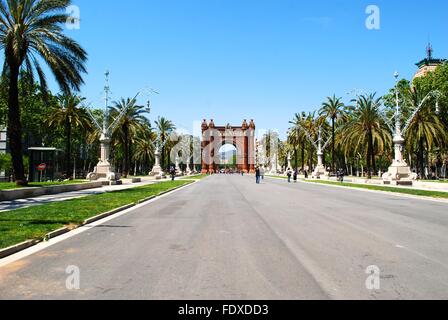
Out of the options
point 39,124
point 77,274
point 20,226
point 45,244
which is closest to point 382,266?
point 77,274

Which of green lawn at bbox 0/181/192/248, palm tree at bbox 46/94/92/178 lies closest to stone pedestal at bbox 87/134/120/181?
palm tree at bbox 46/94/92/178

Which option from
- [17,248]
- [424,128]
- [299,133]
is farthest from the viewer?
[299,133]

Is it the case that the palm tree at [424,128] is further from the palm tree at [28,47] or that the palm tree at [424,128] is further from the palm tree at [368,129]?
the palm tree at [28,47]

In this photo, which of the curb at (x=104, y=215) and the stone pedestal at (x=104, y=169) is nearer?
the curb at (x=104, y=215)

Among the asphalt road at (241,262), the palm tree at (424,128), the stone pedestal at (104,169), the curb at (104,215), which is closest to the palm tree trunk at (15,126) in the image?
the curb at (104,215)

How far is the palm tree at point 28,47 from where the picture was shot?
2348 cm

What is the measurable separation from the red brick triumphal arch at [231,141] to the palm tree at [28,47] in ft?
408

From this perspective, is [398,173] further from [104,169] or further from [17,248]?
[17,248]

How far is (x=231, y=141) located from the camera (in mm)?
157625

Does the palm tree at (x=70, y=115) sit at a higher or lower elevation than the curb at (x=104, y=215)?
higher

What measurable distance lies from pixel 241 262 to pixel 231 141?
151m

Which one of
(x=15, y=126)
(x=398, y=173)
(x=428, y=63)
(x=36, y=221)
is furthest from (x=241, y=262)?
(x=428, y=63)

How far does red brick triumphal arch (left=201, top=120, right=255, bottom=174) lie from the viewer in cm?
15125
